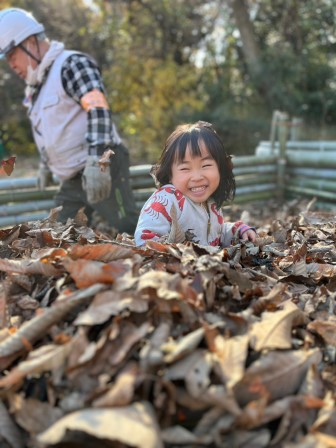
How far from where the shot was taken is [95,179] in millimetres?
3916

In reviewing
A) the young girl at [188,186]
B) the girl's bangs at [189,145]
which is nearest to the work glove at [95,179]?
the young girl at [188,186]

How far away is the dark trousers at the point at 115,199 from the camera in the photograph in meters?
4.35

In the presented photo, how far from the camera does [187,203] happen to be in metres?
2.82

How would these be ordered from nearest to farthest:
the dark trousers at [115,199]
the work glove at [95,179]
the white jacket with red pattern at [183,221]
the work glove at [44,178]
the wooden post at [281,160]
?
the white jacket with red pattern at [183,221] < the work glove at [95,179] < the dark trousers at [115,199] < the work glove at [44,178] < the wooden post at [281,160]

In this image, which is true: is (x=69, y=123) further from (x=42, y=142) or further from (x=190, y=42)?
(x=190, y=42)

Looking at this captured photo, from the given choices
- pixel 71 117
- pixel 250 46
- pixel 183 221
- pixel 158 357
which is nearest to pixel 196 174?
pixel 183 221

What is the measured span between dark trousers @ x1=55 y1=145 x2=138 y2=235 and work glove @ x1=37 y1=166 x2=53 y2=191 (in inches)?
18.0

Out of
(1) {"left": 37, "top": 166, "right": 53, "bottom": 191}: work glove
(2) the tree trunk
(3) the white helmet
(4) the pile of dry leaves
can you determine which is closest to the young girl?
(4) the pile of dry leaves

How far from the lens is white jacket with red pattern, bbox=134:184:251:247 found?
268 centimetres

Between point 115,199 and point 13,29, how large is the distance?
61.9 inches

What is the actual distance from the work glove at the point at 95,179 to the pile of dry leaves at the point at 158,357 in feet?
6.41

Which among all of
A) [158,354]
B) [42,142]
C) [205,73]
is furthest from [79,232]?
[205,73]

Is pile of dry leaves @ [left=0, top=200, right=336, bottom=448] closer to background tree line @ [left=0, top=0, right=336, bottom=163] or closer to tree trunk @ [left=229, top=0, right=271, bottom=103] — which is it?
background tree line @ [left=0, top=0, right=336, bottom=163]

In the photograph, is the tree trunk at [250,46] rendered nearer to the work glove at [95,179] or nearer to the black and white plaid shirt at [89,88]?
the black and white plaid shirt at [89,88]
